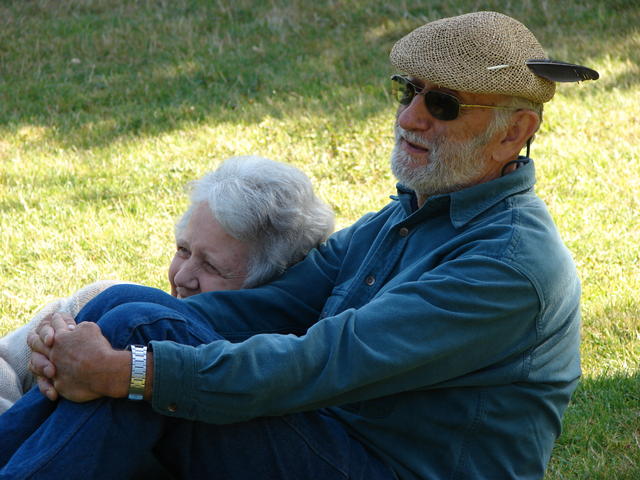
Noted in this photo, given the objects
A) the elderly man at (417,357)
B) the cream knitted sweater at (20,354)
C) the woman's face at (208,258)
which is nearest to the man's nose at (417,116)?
the elderly man at (417,357)

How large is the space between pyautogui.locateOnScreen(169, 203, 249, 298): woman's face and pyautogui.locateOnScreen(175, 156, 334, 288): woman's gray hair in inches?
1.3

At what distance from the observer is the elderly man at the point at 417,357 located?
2426mm

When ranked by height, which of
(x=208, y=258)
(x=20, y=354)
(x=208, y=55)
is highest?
(x=208, y=258)

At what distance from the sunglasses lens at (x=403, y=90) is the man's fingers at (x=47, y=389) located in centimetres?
139

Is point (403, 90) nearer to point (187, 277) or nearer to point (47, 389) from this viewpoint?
point (187, 277)

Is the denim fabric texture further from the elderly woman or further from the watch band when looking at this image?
the elderly woman

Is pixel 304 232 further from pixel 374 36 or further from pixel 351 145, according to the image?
pixel 374 36

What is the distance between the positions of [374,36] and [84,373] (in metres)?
7.37

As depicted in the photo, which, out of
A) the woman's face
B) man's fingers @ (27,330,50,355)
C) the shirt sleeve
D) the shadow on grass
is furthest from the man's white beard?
the shadow on grass

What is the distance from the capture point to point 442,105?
2959mm

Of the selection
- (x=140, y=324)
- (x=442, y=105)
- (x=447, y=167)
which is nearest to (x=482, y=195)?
(x=447, y=167)

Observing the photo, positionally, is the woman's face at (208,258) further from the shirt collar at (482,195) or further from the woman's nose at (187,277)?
the shirt collar at (482,195)

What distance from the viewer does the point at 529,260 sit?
254 centimetres

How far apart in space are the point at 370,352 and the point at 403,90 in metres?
1.01
